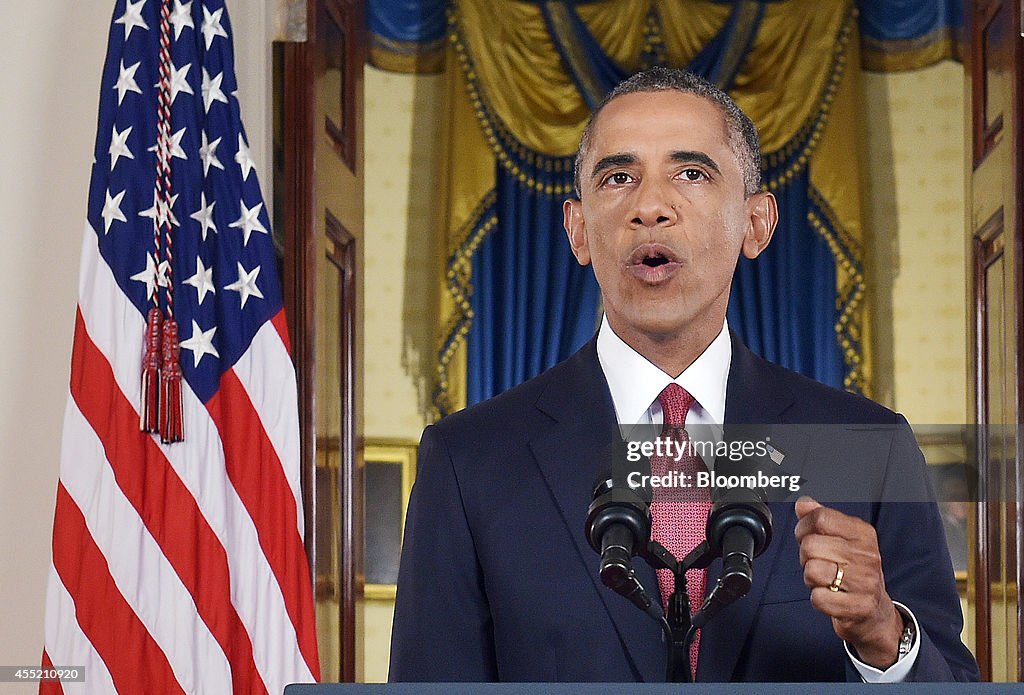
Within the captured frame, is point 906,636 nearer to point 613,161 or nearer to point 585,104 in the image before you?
point 613,161

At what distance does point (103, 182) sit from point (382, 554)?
3255 mm

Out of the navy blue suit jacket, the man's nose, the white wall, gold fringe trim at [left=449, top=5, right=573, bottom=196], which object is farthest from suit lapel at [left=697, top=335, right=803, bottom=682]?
gold fringe trim at [left=449, top=5, right=573, bottom=196]

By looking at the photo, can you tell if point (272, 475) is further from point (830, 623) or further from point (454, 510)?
point (830, 623)

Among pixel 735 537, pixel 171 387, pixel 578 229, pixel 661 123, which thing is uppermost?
pixel 661 123

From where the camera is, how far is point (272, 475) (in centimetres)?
323

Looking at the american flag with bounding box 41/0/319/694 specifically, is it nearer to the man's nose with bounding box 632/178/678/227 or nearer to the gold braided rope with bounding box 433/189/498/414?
the man's nose with bounding box 632/178/678/227

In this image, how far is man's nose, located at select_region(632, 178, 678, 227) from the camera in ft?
5.42

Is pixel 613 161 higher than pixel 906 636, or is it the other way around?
pixel 613 161

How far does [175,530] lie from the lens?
306 centimetres

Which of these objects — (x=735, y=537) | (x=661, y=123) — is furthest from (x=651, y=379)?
(x=735, y=537)

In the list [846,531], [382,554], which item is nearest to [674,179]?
[846,531]

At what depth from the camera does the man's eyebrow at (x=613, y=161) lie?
1694 millimetres

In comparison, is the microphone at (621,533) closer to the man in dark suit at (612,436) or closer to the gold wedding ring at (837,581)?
the gold wedding ring at (837,581)

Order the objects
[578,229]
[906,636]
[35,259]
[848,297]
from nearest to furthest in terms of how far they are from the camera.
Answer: [906,636]
[578,229]
[35,259]
[848,297]
